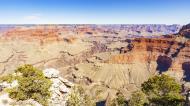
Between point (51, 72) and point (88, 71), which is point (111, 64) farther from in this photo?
point (51, 72)

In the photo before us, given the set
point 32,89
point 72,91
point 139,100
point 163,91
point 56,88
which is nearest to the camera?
point 32,89

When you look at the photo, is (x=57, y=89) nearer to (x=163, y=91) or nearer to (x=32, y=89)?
(x=32, y=89)

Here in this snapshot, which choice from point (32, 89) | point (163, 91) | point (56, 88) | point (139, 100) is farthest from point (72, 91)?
point (163, 91)

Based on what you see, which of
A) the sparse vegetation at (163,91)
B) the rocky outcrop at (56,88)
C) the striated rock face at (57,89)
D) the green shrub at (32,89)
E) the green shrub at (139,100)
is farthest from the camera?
the green shrub at (139,100)

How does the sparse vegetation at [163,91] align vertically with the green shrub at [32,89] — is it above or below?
below

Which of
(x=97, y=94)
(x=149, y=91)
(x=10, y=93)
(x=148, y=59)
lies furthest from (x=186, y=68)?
(x=10, y=93)

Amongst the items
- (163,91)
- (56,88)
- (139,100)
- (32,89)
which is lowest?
(139,100)

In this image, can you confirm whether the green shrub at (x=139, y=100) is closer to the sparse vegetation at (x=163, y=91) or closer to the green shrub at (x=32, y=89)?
the sparse vegetation at (x=163, y=91)

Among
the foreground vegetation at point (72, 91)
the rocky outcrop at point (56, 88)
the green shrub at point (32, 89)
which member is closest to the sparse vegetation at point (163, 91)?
the foreground vegetation at point (72, 91)

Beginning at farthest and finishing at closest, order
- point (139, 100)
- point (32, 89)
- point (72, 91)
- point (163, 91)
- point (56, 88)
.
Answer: point (139, 100) < point (163, 91) < point (72, 91) < point (56, 88) < point (32, 89)

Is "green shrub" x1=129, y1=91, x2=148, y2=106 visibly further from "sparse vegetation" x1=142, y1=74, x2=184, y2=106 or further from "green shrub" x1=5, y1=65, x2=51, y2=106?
"green shrub" x1=5, y1=65, x2=51, y2=106

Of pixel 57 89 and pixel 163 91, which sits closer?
pixel 57 89
